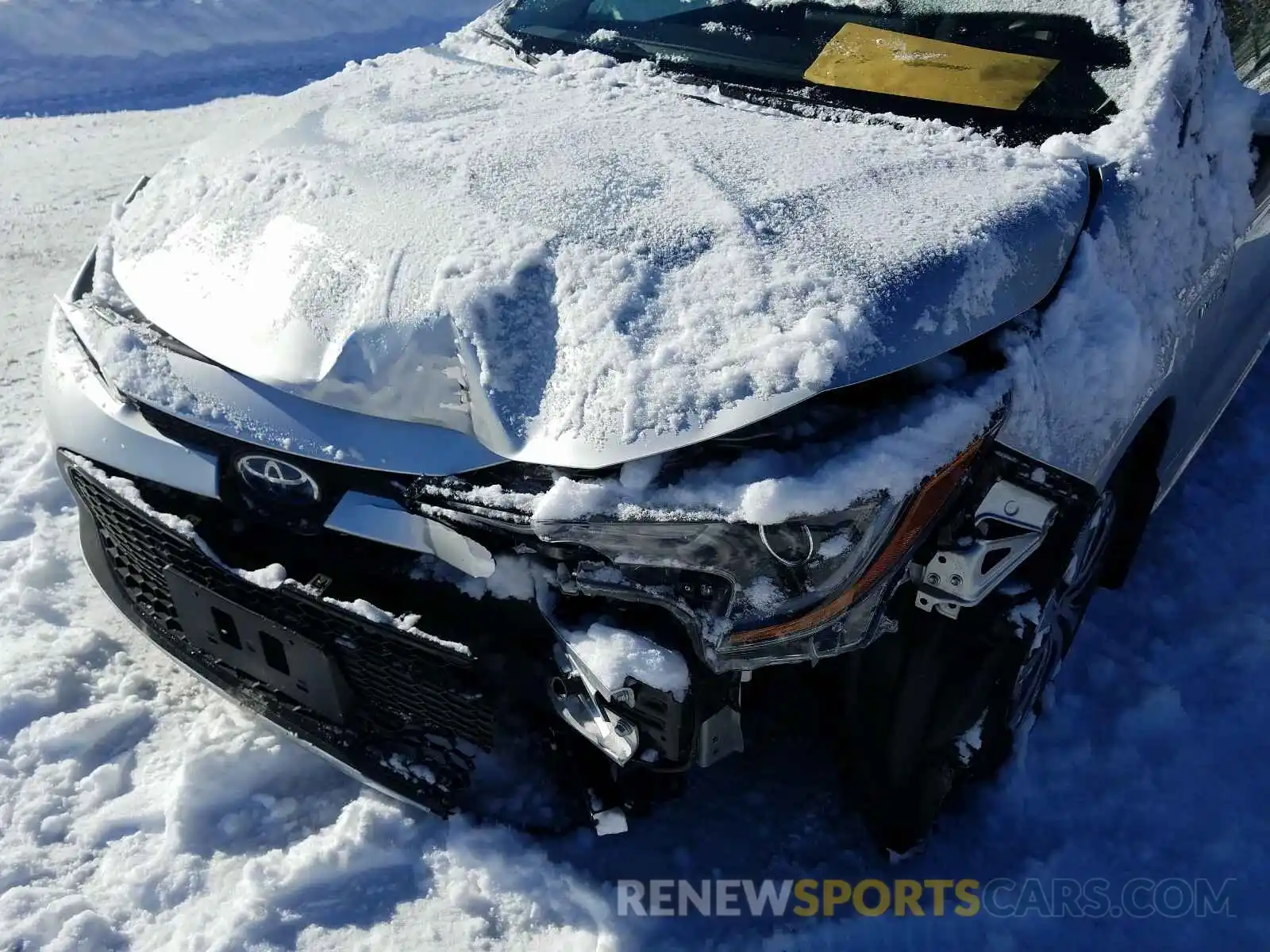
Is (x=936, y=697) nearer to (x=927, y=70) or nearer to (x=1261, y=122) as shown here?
(x=927, y=70)

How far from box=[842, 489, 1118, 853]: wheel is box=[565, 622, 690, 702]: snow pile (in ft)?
1.42

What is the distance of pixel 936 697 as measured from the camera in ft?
6.66

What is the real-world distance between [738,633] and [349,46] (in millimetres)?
8651

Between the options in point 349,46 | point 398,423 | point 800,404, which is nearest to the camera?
point 800,404

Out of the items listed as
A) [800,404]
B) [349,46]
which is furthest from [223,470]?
[349,46]

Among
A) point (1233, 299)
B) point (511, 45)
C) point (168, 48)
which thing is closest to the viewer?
point (1233, 299)

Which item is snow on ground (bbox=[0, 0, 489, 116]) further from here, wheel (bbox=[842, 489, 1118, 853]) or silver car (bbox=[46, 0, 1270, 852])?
wheel (bbox=[842, 489, 1118, 853])

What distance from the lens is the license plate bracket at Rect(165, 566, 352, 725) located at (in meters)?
2.03

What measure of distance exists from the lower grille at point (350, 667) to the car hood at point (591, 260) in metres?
0.38

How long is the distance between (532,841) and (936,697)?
0.89 m

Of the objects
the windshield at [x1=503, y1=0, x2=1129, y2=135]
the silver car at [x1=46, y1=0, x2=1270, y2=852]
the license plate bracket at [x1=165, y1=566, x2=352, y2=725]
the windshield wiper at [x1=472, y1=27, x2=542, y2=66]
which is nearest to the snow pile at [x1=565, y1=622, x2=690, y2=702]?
the silver car at [x1=46, y1=0, x2=1270, y2=852]

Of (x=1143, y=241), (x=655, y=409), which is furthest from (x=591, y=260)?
(x=1143, y=241)

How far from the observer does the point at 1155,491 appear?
2.63 meters

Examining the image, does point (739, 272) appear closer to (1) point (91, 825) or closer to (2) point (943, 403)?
(2) point (943, 403)
